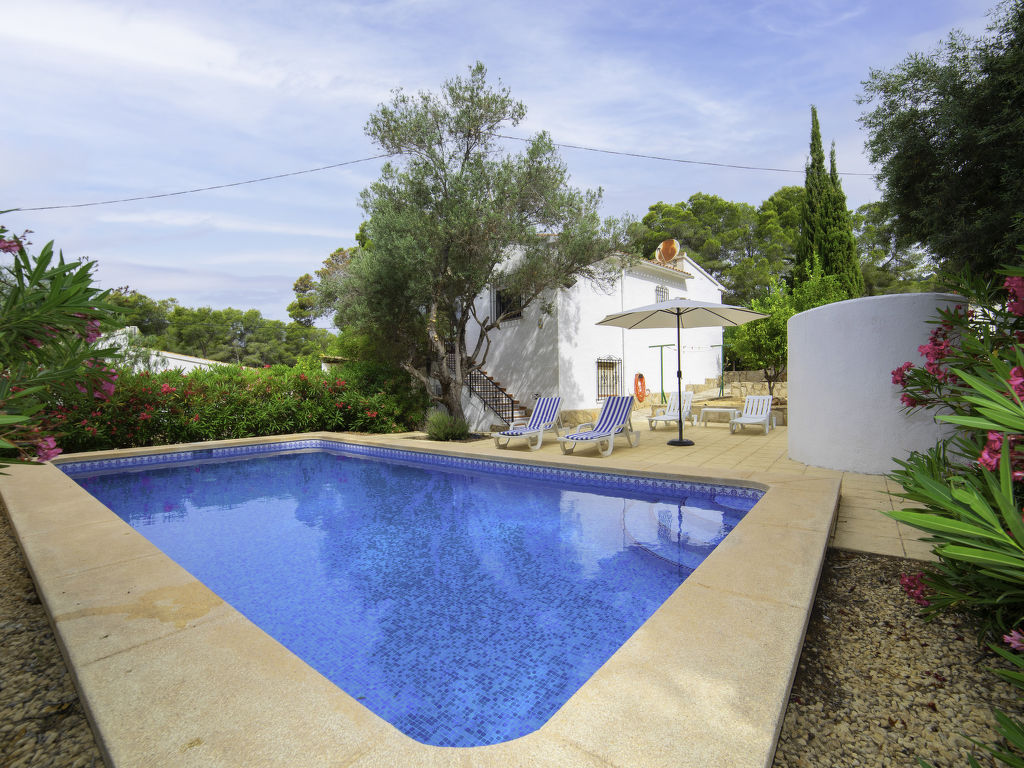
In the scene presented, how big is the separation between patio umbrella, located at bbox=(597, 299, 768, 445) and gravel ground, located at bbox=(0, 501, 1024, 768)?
19.7 ft

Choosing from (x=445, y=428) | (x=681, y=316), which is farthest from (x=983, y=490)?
(x=445, y=428)

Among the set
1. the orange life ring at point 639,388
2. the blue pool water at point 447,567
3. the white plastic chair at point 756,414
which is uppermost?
the orange life ring at point 639,388

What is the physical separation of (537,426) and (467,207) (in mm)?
4747

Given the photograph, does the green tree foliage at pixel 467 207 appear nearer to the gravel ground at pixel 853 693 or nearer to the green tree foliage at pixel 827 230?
the gravel ground at pixel 853 693

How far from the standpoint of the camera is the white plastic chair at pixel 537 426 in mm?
9219

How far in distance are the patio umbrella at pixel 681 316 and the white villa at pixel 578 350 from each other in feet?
8.40

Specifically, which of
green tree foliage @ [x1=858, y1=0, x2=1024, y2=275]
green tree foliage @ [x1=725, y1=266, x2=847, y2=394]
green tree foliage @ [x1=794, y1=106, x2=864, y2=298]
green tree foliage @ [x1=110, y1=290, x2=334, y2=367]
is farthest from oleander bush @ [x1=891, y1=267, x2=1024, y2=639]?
green tree foliage @ [x1=110, y1=290, x2=334, y2=367]

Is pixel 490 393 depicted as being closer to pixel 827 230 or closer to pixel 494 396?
pixel 494 396

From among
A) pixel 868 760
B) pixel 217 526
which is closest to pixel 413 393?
pixel 217 526

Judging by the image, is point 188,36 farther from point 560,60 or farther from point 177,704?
point 177,704

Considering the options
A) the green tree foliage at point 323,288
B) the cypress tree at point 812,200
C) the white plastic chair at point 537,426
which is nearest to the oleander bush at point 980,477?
the white plastic chair at point 537,426

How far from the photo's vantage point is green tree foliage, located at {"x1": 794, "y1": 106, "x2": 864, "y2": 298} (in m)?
19.9

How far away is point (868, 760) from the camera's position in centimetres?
166

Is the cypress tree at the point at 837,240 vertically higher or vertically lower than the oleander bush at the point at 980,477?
higher
